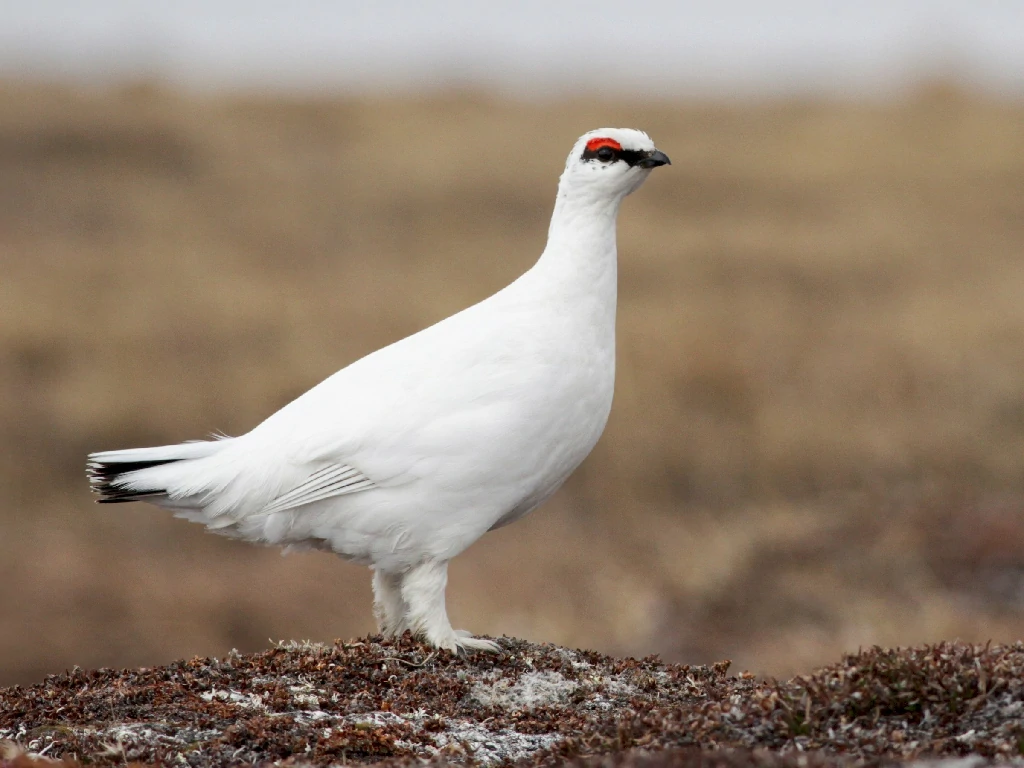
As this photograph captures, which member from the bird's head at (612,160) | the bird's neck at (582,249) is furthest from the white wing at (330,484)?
the bird's head at (612,160)

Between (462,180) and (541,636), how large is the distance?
13671 millimetres

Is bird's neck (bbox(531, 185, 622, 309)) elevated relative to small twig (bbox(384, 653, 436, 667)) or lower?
elevated

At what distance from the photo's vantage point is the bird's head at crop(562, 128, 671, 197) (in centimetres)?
536

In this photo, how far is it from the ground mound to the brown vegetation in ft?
11.3

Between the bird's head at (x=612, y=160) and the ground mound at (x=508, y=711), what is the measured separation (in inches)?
80.8

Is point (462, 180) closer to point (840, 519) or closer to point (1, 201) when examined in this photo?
point (1, 201)

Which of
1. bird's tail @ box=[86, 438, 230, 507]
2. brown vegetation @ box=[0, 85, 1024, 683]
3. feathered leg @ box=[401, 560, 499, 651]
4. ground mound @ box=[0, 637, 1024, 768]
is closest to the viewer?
ground mound @ box=[0, 637, 1024, 768]

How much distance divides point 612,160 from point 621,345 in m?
9.22

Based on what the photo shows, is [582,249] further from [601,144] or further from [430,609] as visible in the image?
[430,609]

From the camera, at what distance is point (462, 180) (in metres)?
21.4

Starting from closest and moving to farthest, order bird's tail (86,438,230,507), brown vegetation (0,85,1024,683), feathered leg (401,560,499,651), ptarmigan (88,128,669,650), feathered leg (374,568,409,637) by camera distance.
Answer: ptarmigan (88,128,669,650) < feathered leg (401,560,499,651) < bird's tail (86,438,230,507) < feathered leg (374,568,409,637) < brown vegetation (0,85,1024,683)

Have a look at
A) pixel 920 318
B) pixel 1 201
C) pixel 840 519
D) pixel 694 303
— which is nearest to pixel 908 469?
pixel 840 519

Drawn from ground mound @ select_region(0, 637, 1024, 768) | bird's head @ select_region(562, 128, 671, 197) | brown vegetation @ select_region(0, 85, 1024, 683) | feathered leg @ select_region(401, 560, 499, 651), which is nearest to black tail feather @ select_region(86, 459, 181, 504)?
ground mound @ select_region(0, 637, 1024, 768)

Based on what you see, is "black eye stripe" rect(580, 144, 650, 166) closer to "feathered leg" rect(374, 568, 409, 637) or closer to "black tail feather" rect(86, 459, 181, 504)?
"feathered leg" rect(374, 568, 409, 637)
